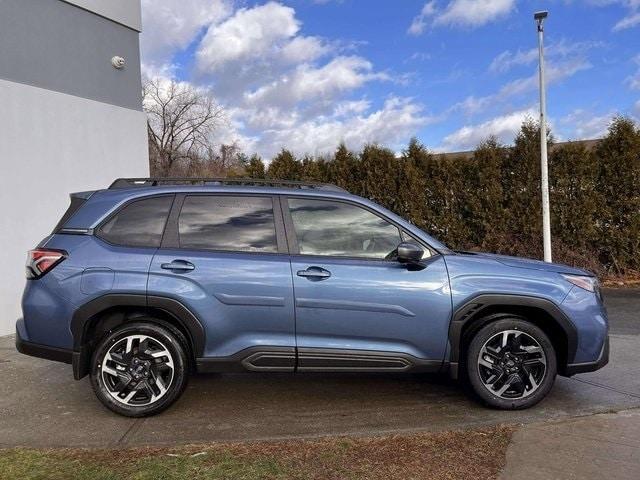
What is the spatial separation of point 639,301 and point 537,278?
17.7 feet

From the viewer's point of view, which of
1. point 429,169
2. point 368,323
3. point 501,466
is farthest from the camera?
point 429,169

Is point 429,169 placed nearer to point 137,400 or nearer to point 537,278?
point 537,278

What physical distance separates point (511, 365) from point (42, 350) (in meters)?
3.56

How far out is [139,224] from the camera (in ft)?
14.0

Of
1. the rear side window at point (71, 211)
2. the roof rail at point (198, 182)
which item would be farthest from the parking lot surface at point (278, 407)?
the roof rail at point (198, 182)

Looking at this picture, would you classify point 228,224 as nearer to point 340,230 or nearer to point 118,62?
point 340,230

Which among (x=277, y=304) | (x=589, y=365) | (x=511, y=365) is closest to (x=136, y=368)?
(x=277, y=304)

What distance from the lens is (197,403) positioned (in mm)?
4562

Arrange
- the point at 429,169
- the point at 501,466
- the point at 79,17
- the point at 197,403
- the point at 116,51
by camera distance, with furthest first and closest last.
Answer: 1. the point at 429,169
2. the point at 116,51
3. the point at 79,17
4. the point at 197,403
5. the point at 501,466

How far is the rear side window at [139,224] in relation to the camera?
166 inches

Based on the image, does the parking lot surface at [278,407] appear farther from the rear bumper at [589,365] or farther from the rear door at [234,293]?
the rear door at [234,293]

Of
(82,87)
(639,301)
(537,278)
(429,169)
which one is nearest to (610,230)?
(639,301)

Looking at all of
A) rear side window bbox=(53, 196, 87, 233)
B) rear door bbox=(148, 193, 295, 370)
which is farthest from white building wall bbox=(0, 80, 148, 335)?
rear door bbox=(148, 193, 295, 370)

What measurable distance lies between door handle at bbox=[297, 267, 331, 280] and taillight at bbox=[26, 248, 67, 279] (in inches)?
70.1
